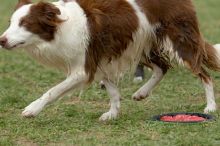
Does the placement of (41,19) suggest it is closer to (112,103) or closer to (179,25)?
(112,103)

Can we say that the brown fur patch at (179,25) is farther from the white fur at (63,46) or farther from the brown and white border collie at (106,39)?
the white fur at (63,46)

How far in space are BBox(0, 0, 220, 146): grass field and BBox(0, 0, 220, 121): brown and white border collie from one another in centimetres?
32

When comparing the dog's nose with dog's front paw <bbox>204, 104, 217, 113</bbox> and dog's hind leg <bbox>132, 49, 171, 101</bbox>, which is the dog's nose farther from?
dog's front paw <bbox>204, 104, 217, 113</bbox>

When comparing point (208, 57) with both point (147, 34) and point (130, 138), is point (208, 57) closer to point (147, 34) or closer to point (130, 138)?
point (147, 34)

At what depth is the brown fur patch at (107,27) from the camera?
725 cm

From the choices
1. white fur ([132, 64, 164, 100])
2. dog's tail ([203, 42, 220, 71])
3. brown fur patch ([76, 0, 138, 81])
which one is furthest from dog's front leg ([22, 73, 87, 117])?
dog's tail ([203, 42, 220, 71])

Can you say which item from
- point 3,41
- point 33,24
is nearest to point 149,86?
point 33,24

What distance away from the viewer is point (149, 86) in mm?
8195

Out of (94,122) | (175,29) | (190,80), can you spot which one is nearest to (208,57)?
(175,29)

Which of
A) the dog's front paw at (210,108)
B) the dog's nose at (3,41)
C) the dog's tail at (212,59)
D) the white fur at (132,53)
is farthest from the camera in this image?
the dog's tail at (212,59)

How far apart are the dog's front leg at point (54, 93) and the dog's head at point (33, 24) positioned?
521mm

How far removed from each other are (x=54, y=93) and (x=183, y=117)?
1488 millimetres

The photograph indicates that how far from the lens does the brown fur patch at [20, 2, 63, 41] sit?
273 inches

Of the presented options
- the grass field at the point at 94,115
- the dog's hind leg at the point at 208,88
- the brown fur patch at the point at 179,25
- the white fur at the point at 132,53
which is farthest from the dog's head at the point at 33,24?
the dog's hind leg at the point at 208,88
